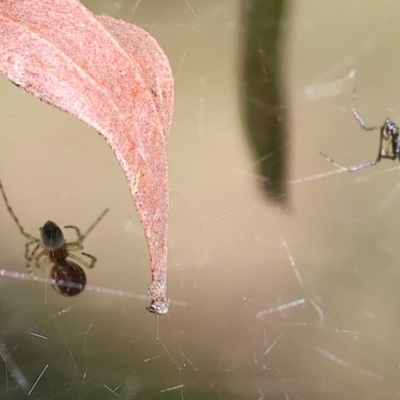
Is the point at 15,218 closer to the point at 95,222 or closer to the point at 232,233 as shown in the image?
the point at 95,222

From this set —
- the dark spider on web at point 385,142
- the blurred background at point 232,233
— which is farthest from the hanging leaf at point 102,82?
the dark spider on web at point 385,142

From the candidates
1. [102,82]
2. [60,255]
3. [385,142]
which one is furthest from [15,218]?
[385,142]

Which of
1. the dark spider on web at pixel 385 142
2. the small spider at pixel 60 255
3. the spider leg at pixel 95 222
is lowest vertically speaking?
the small spider at pixel 60 255

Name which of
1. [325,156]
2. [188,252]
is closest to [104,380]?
[188,252]

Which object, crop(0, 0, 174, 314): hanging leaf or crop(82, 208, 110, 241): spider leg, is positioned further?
crop(82, 208, 110, 241): spider leg

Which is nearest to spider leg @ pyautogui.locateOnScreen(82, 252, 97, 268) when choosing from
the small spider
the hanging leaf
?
the small spider

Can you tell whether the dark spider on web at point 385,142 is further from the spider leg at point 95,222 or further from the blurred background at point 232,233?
the spider leg at point 95,222

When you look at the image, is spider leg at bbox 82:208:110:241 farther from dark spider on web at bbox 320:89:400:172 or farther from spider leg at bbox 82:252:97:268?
dark spider on web at bbox 320:89:400:172
